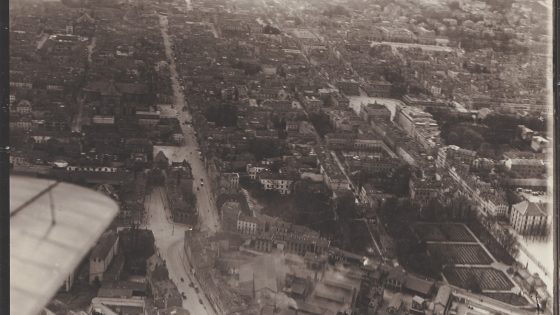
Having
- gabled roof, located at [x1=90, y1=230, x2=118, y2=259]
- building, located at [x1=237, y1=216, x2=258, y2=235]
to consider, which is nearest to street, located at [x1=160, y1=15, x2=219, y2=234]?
building, located at [x1=237, y1=216, x2=258, y2=235]

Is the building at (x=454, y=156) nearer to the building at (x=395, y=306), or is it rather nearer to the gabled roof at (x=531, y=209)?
the gabled roof at (x=531, y=209)

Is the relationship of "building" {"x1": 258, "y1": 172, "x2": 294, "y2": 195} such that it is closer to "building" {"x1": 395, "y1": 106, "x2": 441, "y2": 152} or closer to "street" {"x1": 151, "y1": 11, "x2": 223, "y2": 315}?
"street" {"x1": 151, "y1": 11, "x2": 223, "y2": 315}

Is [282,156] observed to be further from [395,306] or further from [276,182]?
[395,306]

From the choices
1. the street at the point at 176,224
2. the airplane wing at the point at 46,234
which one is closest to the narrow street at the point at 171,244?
the street at the point at 176,224

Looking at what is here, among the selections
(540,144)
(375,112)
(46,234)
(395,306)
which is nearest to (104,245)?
(46,234)

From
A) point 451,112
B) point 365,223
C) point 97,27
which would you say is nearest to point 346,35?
point 451,112
